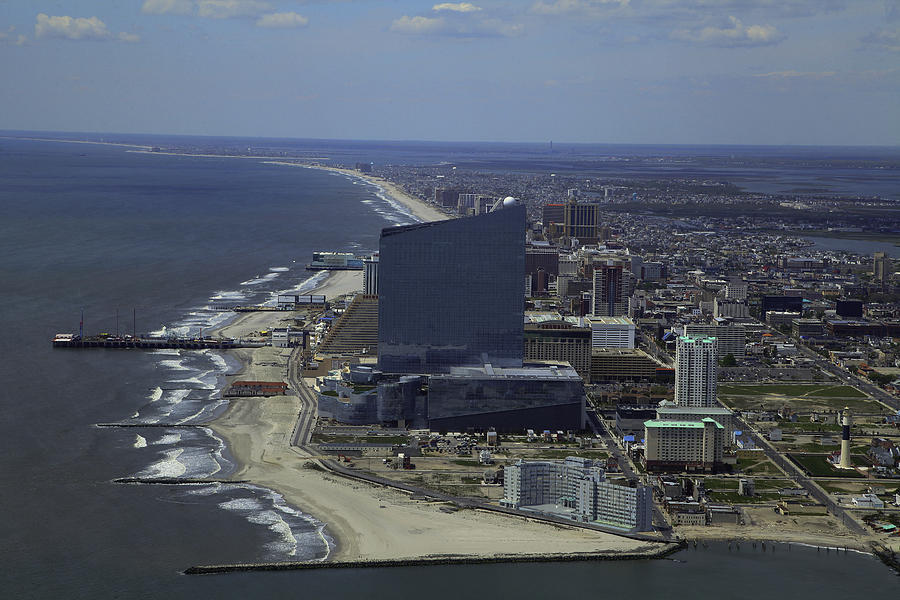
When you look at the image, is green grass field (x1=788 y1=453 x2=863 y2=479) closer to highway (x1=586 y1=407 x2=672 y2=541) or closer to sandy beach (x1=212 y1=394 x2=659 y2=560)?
highway (x1=586 y1=407 x2=672 y2=541)

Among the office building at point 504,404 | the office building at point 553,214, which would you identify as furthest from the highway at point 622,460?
the office building at point 553,214

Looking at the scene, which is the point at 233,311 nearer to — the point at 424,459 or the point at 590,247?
the point at 424,459

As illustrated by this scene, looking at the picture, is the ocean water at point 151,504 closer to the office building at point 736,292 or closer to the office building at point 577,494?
the office building at point 577,494

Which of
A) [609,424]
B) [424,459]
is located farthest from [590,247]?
[424,459]

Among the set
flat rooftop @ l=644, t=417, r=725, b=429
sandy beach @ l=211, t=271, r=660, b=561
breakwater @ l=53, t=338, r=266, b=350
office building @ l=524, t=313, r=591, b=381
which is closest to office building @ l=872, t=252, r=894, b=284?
office building @ l=524, t=313, r=591, b=381

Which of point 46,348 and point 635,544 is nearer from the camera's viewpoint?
point 635,544

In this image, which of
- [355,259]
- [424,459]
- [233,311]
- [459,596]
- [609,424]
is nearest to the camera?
[459,596]

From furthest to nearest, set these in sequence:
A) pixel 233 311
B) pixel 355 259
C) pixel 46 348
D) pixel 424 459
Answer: pixel 355 259 < pixel 233 311 < pixel 46 348 < pixel 424 459
